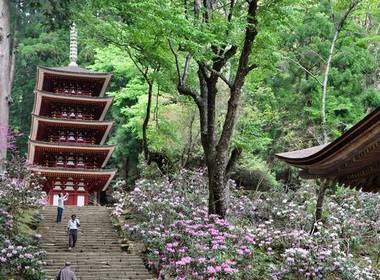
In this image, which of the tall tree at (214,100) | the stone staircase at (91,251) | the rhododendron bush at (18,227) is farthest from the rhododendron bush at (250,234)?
the rhododendron bush at (18,227)

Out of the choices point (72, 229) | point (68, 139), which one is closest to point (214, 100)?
point (72, 229)

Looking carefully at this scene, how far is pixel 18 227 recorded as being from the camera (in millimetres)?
14820

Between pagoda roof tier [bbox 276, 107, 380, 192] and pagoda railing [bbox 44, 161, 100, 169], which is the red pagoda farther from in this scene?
pagoda roof tier [bbox 276, 107, 380, 192]

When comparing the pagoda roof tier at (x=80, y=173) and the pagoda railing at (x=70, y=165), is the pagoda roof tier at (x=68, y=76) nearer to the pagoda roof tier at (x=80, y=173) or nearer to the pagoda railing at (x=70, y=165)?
the pagoda railing at (x=70, y=165)

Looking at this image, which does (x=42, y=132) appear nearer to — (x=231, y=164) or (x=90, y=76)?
(x=90, y=76)

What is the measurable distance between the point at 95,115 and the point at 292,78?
1121 centimetres

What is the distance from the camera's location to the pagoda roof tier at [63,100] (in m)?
25.3

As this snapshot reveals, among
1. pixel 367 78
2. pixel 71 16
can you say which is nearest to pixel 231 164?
pixel 71 16

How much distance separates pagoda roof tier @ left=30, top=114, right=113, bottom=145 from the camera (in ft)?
81.9

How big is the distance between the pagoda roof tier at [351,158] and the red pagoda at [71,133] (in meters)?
21.5

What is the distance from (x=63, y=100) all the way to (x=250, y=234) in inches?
640

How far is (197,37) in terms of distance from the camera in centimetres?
1080

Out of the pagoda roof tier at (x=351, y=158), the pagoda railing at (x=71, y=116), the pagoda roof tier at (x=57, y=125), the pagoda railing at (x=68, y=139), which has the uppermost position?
the pagoda roof tier at (x=351, y=158)

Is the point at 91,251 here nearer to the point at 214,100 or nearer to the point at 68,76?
the point at 214,100
